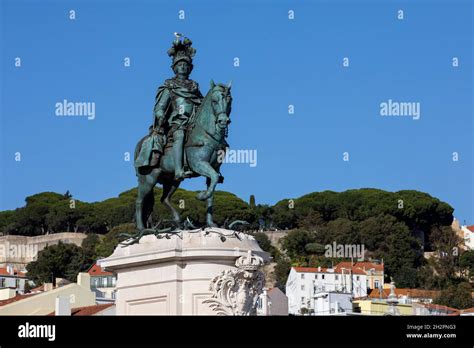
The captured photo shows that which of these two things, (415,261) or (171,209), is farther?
(415,261)

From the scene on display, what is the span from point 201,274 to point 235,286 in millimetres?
678

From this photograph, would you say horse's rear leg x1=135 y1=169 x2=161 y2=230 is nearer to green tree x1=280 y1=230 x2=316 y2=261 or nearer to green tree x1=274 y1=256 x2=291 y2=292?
green tree x1=274 y1=256 x2=291 y2=292

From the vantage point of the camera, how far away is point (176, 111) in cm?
2891

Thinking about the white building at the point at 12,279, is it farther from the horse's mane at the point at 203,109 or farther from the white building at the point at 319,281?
the horse's mane at the point at 203,109

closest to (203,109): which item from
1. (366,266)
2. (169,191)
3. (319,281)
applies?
(169,191)

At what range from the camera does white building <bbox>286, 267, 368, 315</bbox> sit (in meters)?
133

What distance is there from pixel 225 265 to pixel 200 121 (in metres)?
3.00

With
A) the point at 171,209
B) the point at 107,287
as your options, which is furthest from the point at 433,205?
the point at 171,209

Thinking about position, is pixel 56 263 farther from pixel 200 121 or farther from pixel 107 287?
pixel 200 121

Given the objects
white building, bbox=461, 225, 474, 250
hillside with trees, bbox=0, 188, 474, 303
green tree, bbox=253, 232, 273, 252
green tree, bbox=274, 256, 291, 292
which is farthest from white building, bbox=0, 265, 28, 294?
white building, bbox=461, 225, 474, 250

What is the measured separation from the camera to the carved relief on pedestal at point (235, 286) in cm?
2709

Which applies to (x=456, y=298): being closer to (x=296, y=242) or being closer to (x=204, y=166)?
(x=296, y=242)

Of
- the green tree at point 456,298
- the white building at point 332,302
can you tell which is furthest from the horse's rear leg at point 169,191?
the green tree at point 456,298

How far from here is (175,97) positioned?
29.0 meters
